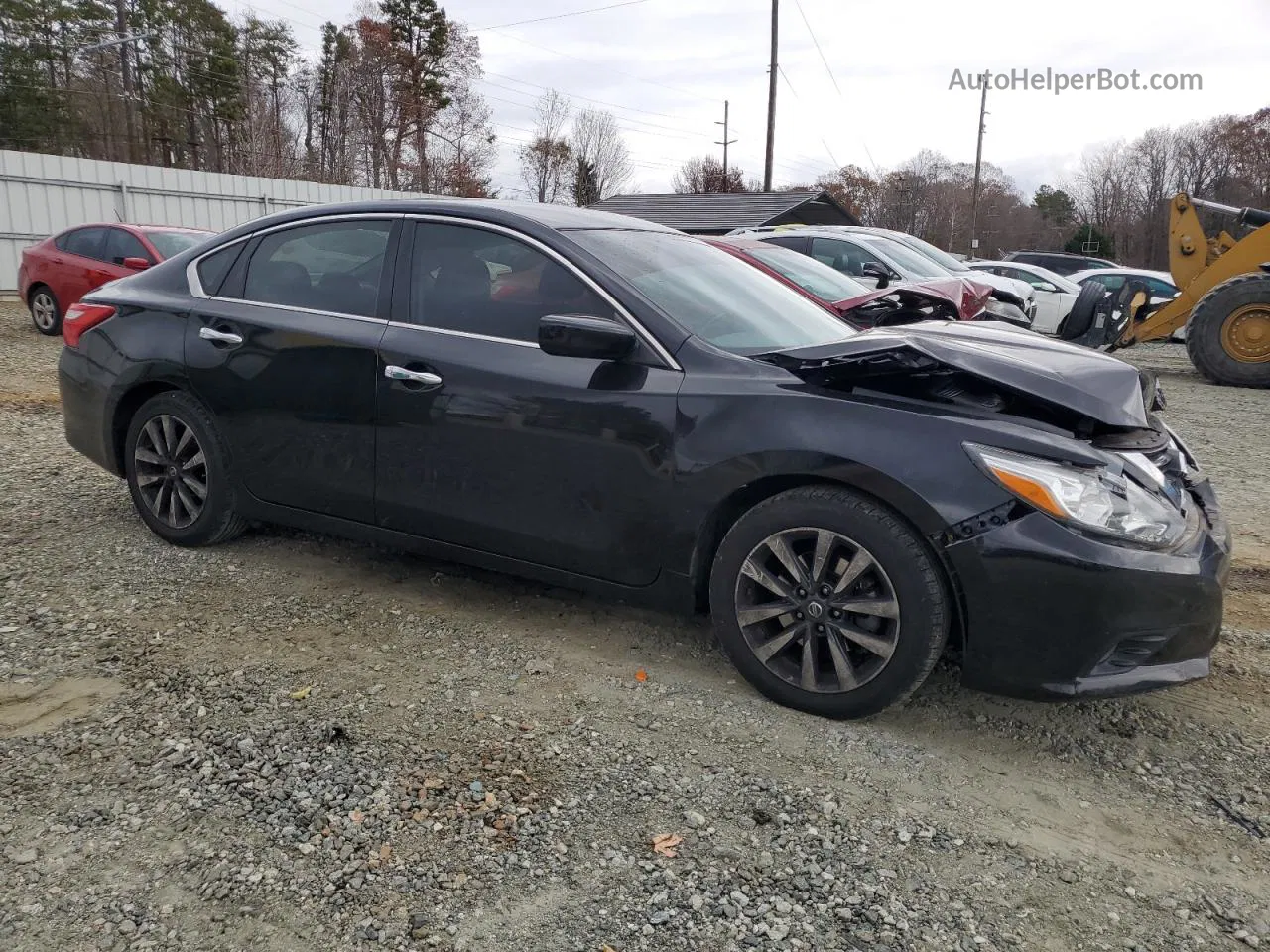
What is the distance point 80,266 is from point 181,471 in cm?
914

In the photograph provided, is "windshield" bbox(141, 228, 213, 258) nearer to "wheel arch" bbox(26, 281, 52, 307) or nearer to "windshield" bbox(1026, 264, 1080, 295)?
"wheel arch" bbox(26, 281, 52, 307)

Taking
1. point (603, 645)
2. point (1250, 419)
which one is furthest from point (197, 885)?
point (1250, 419)

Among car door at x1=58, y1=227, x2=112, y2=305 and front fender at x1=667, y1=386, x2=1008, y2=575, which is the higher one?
car door at x1=58, y1=227, x2=112, y2=305

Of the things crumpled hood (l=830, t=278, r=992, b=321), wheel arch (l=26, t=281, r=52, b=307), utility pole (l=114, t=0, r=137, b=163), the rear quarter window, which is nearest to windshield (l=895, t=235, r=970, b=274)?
crumpled hood (l=830, t=278, r=992, b=321)

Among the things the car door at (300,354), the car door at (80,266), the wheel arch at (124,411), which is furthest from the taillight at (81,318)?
the car door at (80,266)

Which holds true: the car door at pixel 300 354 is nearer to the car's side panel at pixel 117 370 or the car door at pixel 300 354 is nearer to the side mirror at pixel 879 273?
the car's side panel at pixel 117 370

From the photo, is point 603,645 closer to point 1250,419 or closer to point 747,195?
point 1250,419

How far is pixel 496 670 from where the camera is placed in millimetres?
3324

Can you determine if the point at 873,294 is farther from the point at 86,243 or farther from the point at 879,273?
the point at 86,243

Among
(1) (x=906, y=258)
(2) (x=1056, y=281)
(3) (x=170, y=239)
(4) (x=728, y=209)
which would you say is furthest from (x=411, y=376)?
(4) (x=728, y=209)

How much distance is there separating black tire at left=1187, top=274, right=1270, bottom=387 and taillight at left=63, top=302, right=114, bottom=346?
36.8 ft

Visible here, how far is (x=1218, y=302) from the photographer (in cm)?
1092

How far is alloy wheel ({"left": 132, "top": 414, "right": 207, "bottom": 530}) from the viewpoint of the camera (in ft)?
13.9

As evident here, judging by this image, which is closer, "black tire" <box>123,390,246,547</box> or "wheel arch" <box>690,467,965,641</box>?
"wheel arch" <box>690,467,965,641</box>
